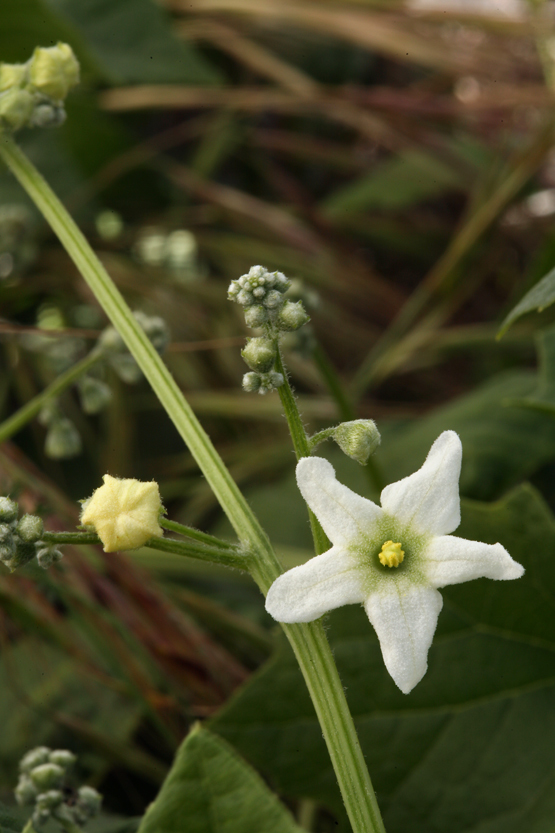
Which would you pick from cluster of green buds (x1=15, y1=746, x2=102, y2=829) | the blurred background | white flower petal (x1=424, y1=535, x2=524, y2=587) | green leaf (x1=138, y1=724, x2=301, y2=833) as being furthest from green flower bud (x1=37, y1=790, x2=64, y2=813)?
the blurred background

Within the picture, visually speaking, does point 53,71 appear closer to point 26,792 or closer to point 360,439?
point 360,439

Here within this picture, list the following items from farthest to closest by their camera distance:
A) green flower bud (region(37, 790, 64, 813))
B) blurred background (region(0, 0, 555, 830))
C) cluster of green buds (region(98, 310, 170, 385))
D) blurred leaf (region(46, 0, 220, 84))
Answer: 1. blurred leaf (region(46, 0, 220, 84))
2. blurred background (region(0, 0, 555, 830))
3. cluster of green buds (region(98, 310, 170, 385))
4. green flower bud (region(37, 790, 64, 813))

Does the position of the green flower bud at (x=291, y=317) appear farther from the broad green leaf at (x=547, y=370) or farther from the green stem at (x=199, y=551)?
the broad green leaf at (x=547, y=370)

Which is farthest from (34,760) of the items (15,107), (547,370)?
(547,370)

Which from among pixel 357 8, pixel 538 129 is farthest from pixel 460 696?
pixel 357 8

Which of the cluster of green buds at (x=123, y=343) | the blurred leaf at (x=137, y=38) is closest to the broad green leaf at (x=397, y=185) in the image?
the blurred leaf at (x=137, y=38)

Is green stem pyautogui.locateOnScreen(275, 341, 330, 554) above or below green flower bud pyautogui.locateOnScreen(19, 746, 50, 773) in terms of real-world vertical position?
above

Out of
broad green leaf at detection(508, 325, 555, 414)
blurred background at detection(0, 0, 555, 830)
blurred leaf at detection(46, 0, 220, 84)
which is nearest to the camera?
broad green leaf at detection(508, 325, 555, 414)

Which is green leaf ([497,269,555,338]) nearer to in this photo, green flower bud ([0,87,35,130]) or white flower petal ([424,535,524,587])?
white flower petal ([424,535,524,587])
